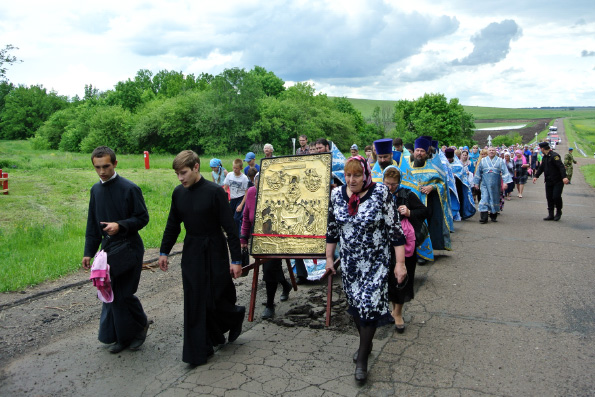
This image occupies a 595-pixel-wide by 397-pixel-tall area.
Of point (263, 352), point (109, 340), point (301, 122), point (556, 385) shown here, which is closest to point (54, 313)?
point (109, 340)

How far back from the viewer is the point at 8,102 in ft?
306

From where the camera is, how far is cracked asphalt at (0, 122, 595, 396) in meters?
4.41

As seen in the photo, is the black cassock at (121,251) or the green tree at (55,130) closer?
the black cassock at (121,251)

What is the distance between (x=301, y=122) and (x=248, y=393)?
57.3 m

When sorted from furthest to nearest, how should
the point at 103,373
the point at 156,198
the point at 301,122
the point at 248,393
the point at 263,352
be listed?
the point at 301,122 → the point at 156,198 → the point at 263,352 → the point at 103,373 → the point at 248,393

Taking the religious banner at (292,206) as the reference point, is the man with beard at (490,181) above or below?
below

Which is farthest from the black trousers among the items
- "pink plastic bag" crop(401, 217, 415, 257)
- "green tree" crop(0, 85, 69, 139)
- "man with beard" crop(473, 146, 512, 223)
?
"green tree" crop(0, 85, 69, 139)

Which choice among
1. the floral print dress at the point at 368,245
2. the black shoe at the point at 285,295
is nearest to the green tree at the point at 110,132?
the black shoe at the point at 285,295

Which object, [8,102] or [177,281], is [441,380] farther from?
[8,102]

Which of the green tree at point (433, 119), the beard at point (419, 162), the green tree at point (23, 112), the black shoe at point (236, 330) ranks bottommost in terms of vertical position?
the black shoe at point (236, 330)

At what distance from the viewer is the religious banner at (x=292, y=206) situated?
5.92 m

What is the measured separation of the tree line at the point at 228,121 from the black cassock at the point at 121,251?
48574 mm

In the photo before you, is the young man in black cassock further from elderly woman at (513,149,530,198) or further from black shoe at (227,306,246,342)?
elderly woman at (513,149,530,198)

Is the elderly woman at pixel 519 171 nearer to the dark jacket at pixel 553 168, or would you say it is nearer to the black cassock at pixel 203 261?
the dark jacket at pixel 553 168
